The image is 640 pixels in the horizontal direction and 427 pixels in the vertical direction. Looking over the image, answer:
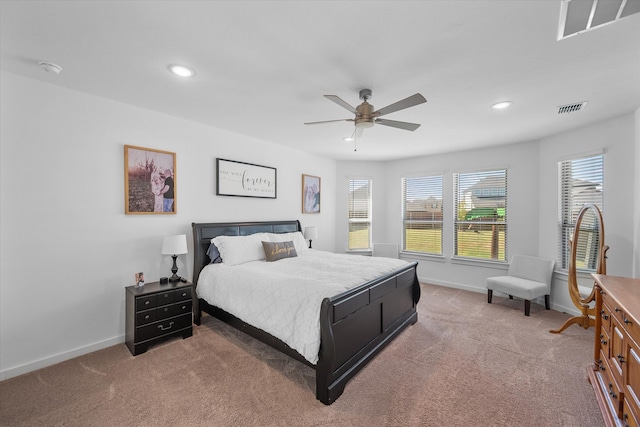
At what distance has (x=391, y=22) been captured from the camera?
1659 mm

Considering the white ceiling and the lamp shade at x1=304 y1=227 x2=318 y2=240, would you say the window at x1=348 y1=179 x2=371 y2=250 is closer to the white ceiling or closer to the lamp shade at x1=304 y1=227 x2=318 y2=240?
the lamp shade at x1=304 y1=227 x2=318 y2=240

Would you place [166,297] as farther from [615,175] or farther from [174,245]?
[615,175]

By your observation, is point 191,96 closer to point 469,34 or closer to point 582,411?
point 469,34

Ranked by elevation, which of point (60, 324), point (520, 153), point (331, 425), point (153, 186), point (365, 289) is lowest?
point (331, 425)

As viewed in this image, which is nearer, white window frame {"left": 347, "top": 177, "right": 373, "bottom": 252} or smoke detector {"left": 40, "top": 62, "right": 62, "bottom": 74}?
smoke detector {"left": 40, "top": 62, "right": 62, "bottom": 74}

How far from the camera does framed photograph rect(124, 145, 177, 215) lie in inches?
119

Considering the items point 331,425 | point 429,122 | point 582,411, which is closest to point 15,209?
point 331,425

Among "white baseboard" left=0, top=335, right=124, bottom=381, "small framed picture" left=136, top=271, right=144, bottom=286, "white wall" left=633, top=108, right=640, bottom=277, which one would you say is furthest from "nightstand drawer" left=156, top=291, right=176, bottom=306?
"white wall" left=633, top=108, right=640, bottom=277

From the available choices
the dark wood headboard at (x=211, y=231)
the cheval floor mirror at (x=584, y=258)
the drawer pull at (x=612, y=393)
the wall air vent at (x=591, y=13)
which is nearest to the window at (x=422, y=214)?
the cheval floor mirror at (x=584, y=258)

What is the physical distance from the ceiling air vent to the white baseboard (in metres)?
5.67

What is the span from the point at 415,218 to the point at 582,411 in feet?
13.5

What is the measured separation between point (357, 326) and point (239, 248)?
6.29 feet

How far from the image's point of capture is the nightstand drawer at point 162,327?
Answer: 2.74 m

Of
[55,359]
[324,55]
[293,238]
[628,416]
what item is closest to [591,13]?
[324,55]
